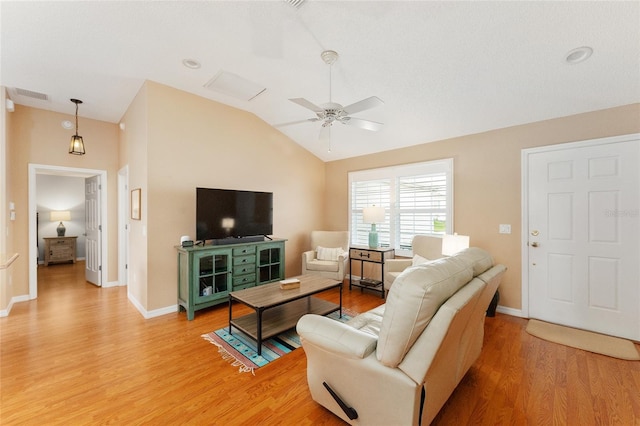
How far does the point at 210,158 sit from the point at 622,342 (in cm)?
529

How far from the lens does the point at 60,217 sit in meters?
6.79

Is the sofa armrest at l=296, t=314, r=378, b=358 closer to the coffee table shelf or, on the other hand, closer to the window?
the coffee table shelf

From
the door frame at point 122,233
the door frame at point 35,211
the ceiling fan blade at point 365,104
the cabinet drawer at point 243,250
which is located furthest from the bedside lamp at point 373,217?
the door frame at point 35,211

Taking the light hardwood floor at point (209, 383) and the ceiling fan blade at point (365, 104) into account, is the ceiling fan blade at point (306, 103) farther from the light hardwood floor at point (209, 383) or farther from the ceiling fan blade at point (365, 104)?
the light hardwood floor at point (209, 383)

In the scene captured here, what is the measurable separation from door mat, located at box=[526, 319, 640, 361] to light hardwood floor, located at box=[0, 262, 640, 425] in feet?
0.42

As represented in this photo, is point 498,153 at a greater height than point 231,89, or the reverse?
point 231,89

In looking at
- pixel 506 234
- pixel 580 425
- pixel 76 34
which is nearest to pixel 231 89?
pixel 76 34

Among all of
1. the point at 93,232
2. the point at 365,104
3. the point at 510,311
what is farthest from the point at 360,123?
the point at 93,232

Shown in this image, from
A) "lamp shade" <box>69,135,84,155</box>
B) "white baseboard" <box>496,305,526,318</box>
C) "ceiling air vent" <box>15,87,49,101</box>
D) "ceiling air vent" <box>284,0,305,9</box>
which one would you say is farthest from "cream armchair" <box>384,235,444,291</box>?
"ceiling air vent" <box>15,87,49,101</box>

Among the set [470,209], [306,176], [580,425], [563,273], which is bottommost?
[580,425]

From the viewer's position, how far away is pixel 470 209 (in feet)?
12.8

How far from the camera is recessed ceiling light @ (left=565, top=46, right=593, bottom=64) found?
231 cm

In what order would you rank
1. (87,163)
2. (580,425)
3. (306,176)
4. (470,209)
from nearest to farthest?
(580,425) → (470,209) → (87,163) → (306,176)

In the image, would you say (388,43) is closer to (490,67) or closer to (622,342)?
(490,67)
